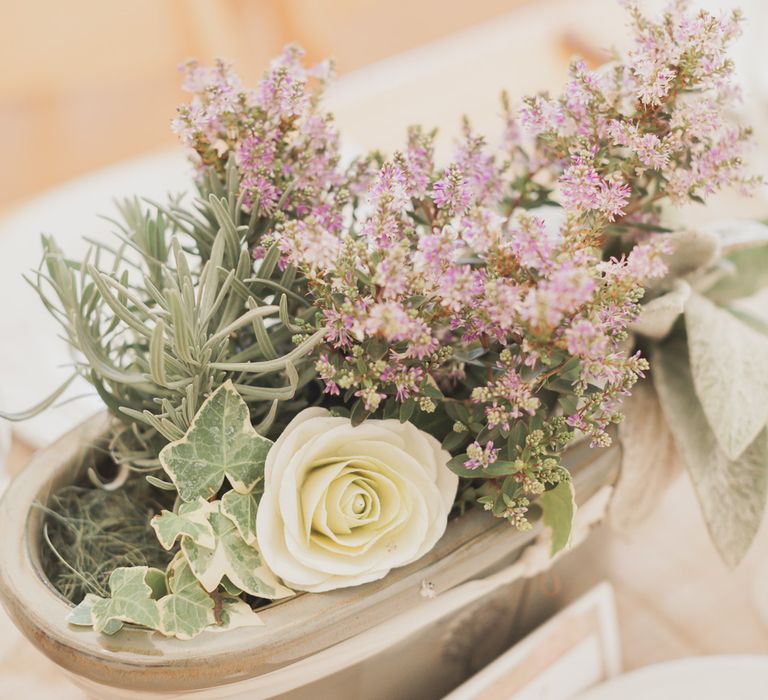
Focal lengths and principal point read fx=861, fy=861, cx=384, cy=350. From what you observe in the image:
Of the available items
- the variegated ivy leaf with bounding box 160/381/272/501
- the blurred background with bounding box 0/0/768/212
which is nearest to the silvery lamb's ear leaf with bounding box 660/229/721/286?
the variegated ivy leaf with bounding box 160/381/272/501

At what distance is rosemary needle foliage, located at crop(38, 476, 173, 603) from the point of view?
380 mm

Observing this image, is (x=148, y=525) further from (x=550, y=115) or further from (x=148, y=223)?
(x=550, y=115)

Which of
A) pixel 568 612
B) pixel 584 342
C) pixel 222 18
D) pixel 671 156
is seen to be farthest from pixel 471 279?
pixel 222 18

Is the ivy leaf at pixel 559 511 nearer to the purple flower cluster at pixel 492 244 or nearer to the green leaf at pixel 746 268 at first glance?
the purple flower cluster at pixel 492 244

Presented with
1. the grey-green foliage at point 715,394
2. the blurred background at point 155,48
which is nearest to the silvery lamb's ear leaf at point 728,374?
the grey-green foliage at point 715,394

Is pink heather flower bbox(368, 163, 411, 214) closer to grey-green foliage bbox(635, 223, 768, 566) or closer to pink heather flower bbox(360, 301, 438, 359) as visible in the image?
pink heather flower bbox(360, 301, 438, 359)

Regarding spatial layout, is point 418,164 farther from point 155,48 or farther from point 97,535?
point 155,48

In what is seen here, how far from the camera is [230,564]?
34 centimetres

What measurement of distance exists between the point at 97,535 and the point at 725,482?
0.30 m

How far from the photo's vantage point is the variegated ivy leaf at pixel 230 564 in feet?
1.11

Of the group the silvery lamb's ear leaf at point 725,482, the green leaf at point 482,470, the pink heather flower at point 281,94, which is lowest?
the silvery lamb's ear leaf at point 725,482

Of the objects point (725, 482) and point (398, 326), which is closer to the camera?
point (398, 326)

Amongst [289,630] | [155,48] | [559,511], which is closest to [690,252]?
[559,511]

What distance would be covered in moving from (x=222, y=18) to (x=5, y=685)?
1.25m
